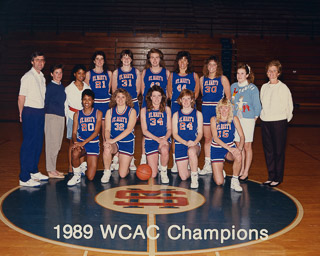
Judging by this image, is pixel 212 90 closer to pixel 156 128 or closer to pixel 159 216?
pixel 156 128

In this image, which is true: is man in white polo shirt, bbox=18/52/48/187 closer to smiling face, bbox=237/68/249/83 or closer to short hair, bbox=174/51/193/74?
short hair, bbox=174/51/193/74

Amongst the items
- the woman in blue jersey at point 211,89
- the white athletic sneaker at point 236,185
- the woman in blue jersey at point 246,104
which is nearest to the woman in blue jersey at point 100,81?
the woman in blue jersey at point 211,89

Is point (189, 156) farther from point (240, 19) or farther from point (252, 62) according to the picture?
point (240, 19)

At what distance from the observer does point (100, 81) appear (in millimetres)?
6480

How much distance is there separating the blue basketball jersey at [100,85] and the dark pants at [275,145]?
236cm

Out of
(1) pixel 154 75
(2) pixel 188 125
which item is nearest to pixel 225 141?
(2) pixel 188 125

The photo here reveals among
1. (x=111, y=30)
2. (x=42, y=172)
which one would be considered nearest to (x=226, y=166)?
(x=42, y=172)

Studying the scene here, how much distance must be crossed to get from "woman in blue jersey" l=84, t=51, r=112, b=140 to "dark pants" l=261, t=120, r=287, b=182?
2348 millimetres

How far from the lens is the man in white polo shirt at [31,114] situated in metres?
5.41

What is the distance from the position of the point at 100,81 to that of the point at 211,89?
1.64m

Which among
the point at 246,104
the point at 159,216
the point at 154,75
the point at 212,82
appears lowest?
the point at 159,216

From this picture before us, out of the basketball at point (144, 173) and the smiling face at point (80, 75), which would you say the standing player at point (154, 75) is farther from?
the smiling face at point (80, 75)

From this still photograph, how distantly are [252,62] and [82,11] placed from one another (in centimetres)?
658

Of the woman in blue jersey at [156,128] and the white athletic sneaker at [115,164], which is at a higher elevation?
the woman in blue jersey at [156,128]
